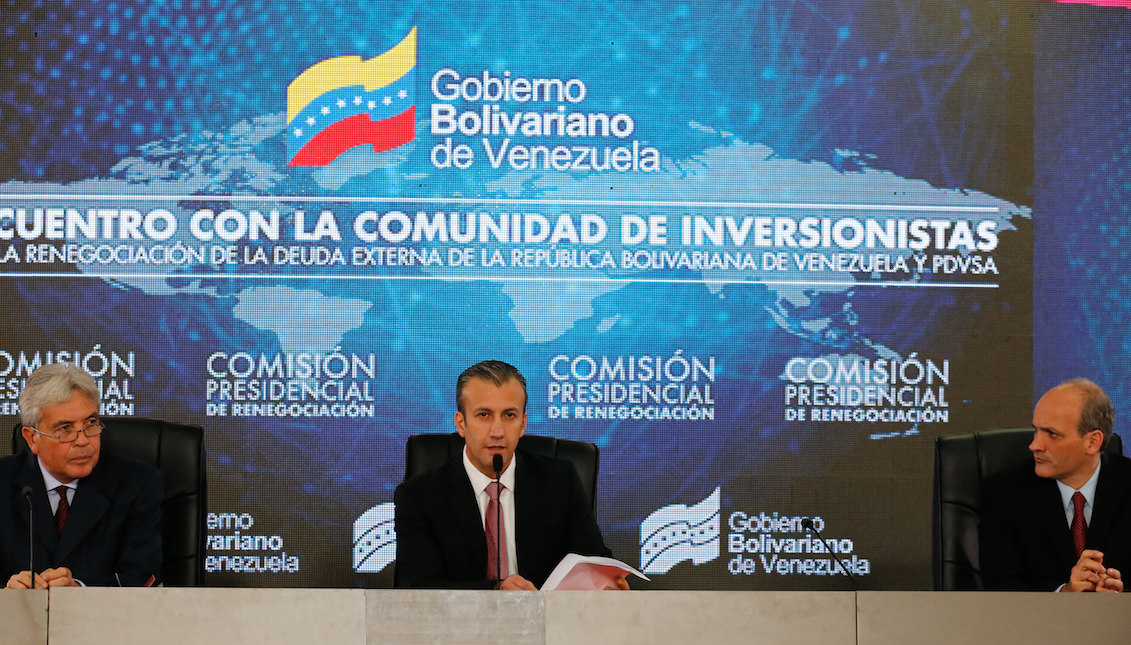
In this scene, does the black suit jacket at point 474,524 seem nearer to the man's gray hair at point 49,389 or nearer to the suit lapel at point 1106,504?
the man's gray hair at point 49,389

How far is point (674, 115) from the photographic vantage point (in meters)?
3.73

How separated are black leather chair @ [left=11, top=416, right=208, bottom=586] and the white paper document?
1132 mm

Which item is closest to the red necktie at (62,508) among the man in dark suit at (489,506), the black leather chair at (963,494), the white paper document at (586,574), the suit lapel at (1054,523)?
the man in dark suit at (489,506)

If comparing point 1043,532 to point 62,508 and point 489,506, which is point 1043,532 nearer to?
point 489,506

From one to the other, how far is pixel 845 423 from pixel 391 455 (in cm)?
167

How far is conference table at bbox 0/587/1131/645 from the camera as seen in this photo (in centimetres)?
159

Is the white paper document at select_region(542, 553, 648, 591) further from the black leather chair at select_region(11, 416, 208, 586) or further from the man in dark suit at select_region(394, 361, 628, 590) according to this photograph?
the black leather chair at select_region(11, 416, 208, 586)

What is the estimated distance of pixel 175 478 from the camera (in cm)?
273

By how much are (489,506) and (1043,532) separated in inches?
55.6

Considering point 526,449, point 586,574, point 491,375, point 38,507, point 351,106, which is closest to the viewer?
point 586,574

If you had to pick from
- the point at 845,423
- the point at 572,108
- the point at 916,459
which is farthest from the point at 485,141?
the point at 916,459

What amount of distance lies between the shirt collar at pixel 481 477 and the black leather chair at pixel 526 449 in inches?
5.9

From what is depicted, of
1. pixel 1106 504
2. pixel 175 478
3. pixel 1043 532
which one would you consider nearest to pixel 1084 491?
pixel 1106 504

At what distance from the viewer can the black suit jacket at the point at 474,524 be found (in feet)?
8.36
